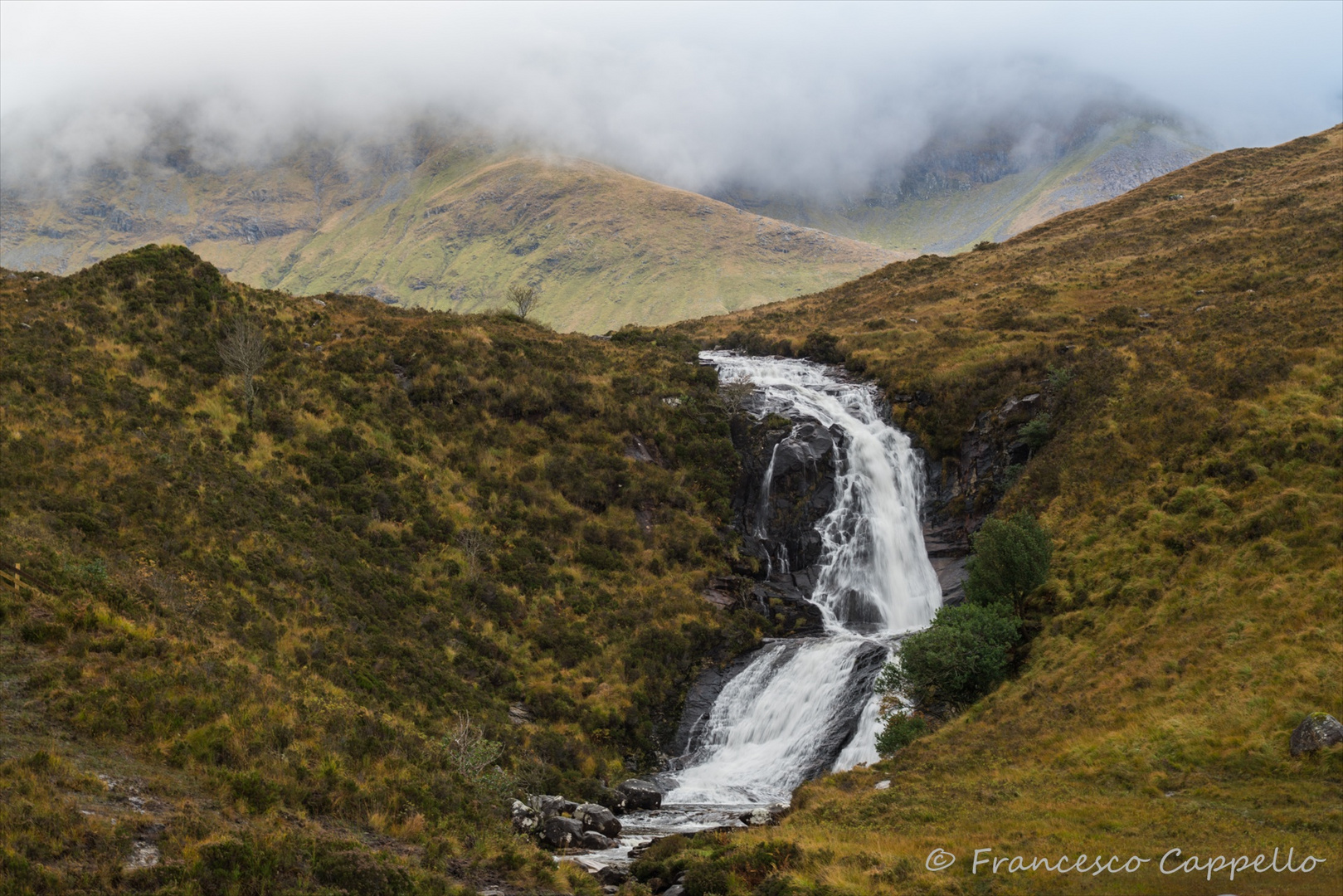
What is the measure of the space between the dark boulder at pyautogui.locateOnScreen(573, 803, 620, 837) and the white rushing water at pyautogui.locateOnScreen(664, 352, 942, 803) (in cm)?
568

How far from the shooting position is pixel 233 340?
125 feet

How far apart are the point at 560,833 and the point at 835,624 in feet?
71.9

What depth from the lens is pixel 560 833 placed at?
2233 centimetres

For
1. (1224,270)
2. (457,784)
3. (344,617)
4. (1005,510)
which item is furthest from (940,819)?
(1224,270)

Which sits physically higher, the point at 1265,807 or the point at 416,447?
the point at 416,447

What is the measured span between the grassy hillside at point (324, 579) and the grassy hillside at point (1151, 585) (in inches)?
388

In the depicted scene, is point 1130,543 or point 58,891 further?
point 1130,543

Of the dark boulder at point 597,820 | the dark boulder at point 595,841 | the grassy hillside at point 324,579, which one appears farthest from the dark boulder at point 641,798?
the dark boulder at point 595,841

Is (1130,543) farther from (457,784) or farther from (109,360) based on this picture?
(109,360)

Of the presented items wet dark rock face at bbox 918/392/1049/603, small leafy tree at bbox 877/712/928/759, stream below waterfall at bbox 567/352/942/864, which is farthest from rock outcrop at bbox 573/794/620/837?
wet dark rock face at bbox 918/392/1049/603

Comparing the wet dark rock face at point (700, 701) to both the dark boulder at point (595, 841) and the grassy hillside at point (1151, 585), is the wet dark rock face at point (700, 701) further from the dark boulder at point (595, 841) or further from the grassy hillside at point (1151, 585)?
→ the dark boulder at point (595, 841)

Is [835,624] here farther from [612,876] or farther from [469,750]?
[612,876]

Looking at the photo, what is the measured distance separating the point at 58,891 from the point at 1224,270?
67.0 m

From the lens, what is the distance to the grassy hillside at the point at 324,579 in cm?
1438
